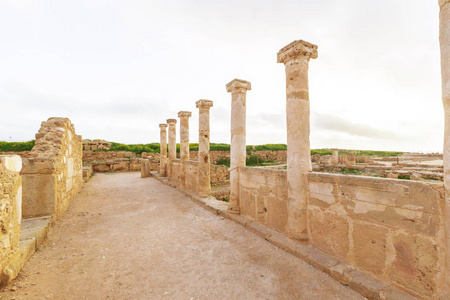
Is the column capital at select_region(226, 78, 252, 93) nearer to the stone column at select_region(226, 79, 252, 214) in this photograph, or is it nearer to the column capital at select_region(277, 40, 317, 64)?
the stone column at select_region(226, 79, 252, 214)

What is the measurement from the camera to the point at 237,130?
5.51m

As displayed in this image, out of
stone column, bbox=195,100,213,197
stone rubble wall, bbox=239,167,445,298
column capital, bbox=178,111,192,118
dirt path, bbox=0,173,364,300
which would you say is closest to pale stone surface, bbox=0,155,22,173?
dirt path, bbox=0,173,364,300

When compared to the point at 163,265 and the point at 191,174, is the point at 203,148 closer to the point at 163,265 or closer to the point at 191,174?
the point at 191,174

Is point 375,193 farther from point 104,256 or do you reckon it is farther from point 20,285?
point 20,285

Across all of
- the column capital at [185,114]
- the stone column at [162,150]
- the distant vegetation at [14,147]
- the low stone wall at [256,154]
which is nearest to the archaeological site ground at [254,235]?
the column capital at [185,114]

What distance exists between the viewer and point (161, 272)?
298cm

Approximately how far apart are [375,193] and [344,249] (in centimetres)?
96

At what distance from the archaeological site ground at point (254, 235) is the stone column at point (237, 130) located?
0.03 meters

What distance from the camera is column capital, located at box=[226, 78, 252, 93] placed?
5387 millimetres

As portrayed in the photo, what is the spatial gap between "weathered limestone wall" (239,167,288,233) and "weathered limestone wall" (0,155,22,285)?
13.3 feet

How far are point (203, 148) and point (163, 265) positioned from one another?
4.60m

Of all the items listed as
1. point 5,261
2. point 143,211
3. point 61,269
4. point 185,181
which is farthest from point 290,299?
point 185,181

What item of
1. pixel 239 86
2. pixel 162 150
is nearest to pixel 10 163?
pixel 239 86

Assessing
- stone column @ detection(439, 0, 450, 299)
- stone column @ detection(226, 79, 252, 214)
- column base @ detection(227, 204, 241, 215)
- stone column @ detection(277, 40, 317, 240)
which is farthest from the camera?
stone column @ detection(226, 79, 252, 214)
